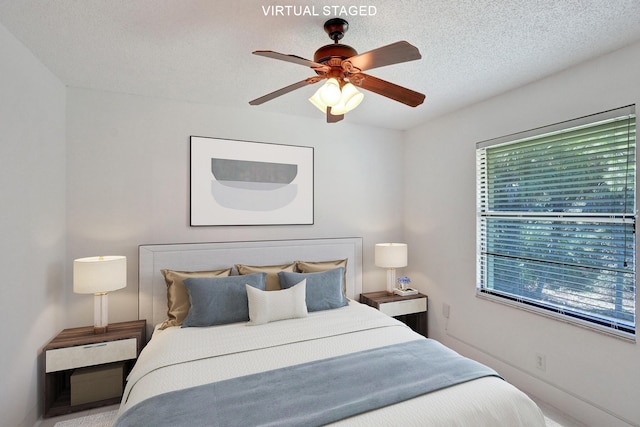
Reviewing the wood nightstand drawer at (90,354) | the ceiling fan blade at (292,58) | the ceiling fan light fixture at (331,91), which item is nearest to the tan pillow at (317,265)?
the wood nightstand drawer at (90,354)

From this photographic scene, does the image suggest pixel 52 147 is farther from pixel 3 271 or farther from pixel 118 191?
pixel 3 271

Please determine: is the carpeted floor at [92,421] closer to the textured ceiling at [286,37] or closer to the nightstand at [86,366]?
the nightstand at [86,366]

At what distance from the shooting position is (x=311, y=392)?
1552 mm

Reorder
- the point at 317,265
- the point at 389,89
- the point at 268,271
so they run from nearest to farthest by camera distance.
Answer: the point at 389,89 → the point at 268,271 → the point at 317,265

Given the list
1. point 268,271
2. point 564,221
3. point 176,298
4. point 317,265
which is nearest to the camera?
point 564,221

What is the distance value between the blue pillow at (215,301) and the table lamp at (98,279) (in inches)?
19.6

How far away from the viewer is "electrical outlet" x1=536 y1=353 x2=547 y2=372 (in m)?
2.44

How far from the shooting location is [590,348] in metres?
2.17

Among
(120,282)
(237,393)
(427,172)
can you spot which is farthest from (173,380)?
(427,172)

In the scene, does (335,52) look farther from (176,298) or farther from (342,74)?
(176,298)

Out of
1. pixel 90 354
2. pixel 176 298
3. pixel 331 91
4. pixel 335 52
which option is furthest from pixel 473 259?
pixel 90 354

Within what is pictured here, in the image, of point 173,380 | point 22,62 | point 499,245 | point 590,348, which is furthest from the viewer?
point 499,245

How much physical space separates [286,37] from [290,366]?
77.8 inches

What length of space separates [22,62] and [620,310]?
425 cm
